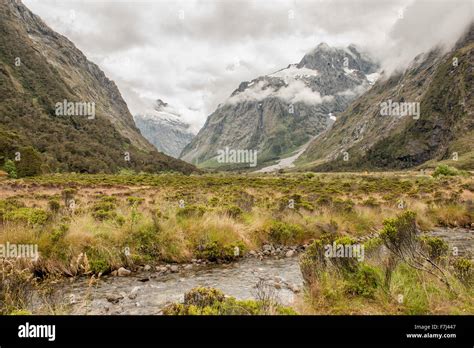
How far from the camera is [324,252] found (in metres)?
10.0

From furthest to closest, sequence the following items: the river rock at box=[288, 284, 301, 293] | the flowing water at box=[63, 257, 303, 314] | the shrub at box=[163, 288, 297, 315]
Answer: the river rock at box=[288, 284, 301, 293] → the flowing water at box=[63, 257, 303, 314] → the shrub at box=[163, 288, 297, 315]

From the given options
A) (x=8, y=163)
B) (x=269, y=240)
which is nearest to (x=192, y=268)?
(x=269, y=240)

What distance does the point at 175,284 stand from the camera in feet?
37.6

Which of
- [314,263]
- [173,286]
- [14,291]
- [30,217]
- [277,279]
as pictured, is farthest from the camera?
[30,217]

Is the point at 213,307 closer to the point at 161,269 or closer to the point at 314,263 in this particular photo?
the point at 314,263

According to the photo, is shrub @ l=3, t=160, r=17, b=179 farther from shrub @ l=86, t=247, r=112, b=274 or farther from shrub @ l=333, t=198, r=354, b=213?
shrub @ l=86, t=247, r=112, b=274

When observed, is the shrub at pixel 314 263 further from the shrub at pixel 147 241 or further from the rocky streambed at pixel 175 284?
the shrub at pixel 147 241

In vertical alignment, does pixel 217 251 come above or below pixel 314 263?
below

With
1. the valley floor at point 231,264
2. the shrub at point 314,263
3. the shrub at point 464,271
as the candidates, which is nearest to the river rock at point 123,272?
the valley floor at point 231,264

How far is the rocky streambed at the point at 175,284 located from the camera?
9.42m

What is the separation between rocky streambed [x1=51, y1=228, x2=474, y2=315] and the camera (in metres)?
9.42

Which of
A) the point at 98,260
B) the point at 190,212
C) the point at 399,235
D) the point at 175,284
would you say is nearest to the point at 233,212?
the point at 190,212

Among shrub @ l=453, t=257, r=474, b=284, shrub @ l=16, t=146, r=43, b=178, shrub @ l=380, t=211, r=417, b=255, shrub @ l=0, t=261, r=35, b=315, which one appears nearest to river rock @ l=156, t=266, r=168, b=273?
shrub @ l=0, t=261, r=35, b=315
